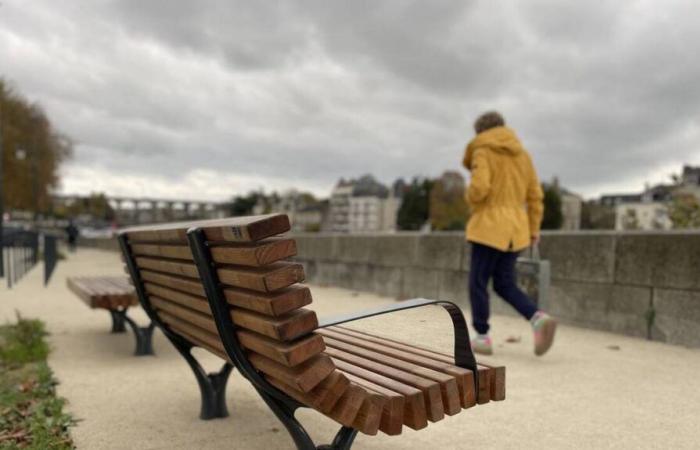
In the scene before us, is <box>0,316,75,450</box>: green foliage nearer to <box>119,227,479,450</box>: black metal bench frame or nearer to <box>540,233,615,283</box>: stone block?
<box>119,227,479,450</box>: black metal bench frame

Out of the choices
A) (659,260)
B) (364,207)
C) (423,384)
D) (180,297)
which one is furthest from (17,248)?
(364,207)

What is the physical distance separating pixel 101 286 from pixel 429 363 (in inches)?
170

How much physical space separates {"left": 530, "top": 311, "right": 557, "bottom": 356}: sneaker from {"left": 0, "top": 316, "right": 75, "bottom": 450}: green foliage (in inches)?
126

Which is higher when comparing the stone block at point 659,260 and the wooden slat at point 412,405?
the stone block at point 659,260

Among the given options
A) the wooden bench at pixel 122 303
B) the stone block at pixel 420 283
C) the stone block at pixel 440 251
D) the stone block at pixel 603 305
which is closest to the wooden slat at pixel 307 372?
the wooden bench at pixel 122 303

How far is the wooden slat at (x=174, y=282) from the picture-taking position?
245cm

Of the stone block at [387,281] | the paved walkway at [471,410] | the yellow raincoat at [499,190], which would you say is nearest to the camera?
the paved walkway at [471,410]

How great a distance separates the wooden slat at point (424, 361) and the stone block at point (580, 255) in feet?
13.0

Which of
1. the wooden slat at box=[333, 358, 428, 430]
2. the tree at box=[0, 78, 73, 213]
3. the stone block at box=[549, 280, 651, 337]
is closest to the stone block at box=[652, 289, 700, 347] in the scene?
the stone block at box=[549, 280, 651, 337]

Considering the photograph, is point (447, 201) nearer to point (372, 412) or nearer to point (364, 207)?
point (364, 207)

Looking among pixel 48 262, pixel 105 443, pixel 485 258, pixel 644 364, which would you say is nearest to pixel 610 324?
pixel 644 364

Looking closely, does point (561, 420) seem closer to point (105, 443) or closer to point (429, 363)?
point (429, 363)

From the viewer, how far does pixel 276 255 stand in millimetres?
1752

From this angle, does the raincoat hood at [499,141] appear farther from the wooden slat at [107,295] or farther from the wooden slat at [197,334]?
the wooden slat at [107,295]
